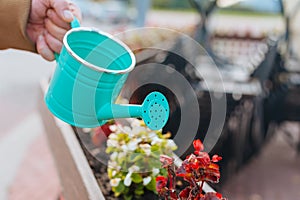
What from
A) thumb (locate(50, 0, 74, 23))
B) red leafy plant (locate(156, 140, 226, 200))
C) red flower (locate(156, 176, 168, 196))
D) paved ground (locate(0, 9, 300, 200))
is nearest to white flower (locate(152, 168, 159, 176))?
red flower (locate(156, 176, 168, 196))

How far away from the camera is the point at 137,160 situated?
2273mm

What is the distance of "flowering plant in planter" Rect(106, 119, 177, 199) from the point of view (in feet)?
7.36

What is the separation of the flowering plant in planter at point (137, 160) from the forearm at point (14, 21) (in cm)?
61

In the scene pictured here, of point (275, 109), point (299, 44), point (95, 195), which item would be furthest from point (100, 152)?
point (299, 44)

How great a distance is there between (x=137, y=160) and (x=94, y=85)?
81cm

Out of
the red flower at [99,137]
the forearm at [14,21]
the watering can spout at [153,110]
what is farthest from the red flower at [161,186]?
the red flower at [99,137]

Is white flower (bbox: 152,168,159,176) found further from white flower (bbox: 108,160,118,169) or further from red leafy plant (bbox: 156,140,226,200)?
red leafy plant (bbox: 156,140,226,200)

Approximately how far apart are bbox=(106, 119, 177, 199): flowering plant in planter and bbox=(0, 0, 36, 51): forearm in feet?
2.00

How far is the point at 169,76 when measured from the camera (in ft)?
6.13

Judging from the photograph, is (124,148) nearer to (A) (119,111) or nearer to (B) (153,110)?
(A) (119,111)

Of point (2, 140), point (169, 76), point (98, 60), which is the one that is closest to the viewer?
point (98, 60)

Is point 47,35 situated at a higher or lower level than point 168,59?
higher

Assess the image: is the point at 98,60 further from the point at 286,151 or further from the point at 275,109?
the point at 286,151

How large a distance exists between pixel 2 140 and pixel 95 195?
3.32m
